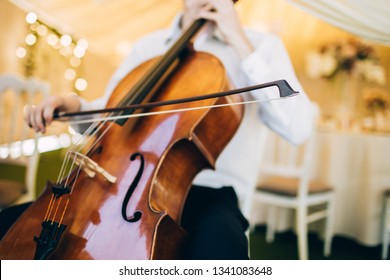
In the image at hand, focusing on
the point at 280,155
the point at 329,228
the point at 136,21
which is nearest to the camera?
the point at 329,228

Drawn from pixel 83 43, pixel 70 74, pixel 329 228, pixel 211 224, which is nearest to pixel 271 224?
pixel 329 228

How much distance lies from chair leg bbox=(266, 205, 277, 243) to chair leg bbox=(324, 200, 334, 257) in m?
0.28

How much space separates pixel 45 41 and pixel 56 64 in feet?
1.37

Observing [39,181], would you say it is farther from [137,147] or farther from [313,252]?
[137,147]

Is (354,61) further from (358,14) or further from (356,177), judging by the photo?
(358,14)

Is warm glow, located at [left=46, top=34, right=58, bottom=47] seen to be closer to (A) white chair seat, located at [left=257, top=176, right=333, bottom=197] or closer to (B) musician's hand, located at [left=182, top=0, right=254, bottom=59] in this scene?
(A) white chair seat, located at [left=257, top=176, right=333, bottom=197]

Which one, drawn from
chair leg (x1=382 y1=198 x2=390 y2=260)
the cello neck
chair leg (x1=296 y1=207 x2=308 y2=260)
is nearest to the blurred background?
chair leg (x1=382 y1=198 x2=390 y2=260)

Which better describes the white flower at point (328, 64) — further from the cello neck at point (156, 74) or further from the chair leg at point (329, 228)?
the cello neck at point (156, 74)

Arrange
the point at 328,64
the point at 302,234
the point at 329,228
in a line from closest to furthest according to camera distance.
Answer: the point at 302,234 → the point at 329,228 → the point at 328,64

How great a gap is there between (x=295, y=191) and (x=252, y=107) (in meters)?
0.88

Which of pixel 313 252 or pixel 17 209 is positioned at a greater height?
pixel 17 209

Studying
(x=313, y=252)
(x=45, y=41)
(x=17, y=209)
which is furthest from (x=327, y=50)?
(x=45, y=41)

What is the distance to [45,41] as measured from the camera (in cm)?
373

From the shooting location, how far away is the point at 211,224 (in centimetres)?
66
